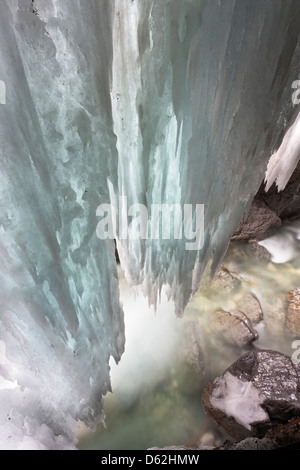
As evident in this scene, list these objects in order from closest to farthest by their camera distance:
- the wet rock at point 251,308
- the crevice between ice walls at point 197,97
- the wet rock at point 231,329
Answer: the crevice between ice walls at point 197,97 → the wet rock at point 231,329 → the wet rock at point 251,308

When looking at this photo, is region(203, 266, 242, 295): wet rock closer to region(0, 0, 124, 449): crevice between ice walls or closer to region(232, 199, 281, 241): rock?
region(232, 199, 281, 241): rock

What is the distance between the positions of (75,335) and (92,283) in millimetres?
431

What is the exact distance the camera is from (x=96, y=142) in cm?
183

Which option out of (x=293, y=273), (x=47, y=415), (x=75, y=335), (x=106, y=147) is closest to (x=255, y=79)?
(x=106, y=147)

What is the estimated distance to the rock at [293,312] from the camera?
15.4 ft

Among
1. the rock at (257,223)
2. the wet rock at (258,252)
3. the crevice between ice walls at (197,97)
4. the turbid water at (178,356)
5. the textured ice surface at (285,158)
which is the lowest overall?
the turbid water at (178,356)

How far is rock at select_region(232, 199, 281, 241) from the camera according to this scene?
593cm

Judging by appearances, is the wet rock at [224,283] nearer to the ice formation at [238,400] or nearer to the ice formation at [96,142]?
the ice formation at [238,400]

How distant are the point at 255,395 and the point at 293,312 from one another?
70.7 inches

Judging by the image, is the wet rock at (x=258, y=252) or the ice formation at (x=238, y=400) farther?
the wet rock at (x=258, y=252)

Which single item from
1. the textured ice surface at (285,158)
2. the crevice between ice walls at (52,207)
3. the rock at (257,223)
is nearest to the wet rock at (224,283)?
the rock at (257,223)

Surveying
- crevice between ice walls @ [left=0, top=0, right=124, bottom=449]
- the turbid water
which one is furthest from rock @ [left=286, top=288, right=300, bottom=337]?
crevice between ice walls @ [left=0, top=0, right=124, bottom=449]

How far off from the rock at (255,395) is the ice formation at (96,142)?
5.13 feet

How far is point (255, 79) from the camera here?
2.21 metres
